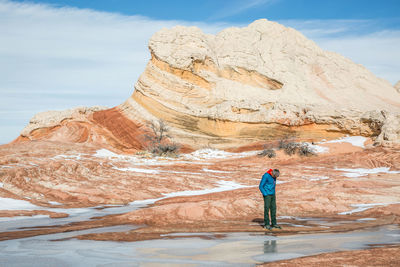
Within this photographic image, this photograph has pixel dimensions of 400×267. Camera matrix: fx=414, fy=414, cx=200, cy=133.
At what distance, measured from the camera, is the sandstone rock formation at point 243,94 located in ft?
109

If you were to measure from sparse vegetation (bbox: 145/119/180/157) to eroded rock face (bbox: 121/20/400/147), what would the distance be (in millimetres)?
1231

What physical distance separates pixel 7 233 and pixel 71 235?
1246 millimetres

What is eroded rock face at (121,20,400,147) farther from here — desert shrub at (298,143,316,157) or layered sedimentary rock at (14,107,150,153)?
desert shrub at (298,143,316,157)

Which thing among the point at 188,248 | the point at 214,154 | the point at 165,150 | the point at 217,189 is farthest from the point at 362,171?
the point at 188,248

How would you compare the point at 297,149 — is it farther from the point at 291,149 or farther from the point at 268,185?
the point at 268,185

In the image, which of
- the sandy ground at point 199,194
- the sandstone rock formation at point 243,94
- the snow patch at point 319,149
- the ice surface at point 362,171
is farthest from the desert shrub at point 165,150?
the ice surface at point 362,171

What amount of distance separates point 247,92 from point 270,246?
3177 centimetres

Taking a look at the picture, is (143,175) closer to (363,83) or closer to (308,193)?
(308,193)

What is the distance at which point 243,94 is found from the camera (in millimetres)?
36625

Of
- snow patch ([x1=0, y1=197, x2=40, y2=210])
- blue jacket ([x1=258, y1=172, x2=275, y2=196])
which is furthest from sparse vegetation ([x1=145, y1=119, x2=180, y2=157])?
blue jacket ([x1=258, y1=172, x2=275, y2=196])

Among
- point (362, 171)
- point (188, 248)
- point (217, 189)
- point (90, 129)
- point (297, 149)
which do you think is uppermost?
point (90, 129)

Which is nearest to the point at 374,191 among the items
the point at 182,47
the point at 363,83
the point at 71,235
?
the point at 71,235

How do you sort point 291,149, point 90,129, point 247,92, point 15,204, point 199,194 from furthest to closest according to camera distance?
A: point 247,92 < point 90,129 < point 291,149 < point 199,194 < point 15,204

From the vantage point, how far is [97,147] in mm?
28078
